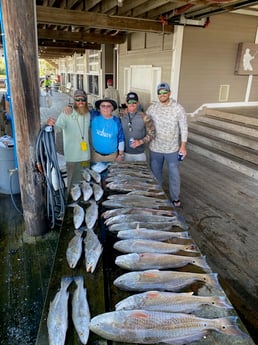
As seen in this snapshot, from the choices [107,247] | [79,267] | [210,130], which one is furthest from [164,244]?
[210,130]

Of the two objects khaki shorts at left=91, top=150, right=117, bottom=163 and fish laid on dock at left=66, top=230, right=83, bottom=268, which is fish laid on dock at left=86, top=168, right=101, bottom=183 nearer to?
khaki shorts at left=91, top=150, right=117, bottom=163

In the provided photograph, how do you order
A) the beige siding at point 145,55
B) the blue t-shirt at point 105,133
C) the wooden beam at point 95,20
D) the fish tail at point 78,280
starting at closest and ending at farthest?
the fish tail at point 78,280 < the blue t-shirt at point 105,133 < the wooden beam at point 95,20 < the beige siding at point 145,55

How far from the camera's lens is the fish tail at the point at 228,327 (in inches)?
41.4

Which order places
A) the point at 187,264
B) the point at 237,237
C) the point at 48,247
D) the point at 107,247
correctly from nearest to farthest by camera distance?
the point at 187,264
the point at 107,247
the point at 48,247
the point at 237,237

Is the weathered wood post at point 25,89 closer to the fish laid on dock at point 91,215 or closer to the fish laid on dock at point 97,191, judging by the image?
the fish laid on dock at point 97,191

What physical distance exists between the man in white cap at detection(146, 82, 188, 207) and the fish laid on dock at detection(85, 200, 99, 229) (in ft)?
5.35

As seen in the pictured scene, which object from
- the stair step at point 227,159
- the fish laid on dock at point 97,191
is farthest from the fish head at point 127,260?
the stair step at point 227,159

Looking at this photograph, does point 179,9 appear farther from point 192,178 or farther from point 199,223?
point 199,223

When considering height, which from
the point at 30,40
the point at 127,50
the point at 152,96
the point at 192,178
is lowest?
the point at 192,178

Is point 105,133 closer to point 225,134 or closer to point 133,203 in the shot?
point 133,203

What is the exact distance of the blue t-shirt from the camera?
3.03 metres

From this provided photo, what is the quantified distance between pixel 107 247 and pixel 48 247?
1259mm

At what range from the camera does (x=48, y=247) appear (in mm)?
2623

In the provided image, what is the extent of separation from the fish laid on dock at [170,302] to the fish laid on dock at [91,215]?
699 mm
